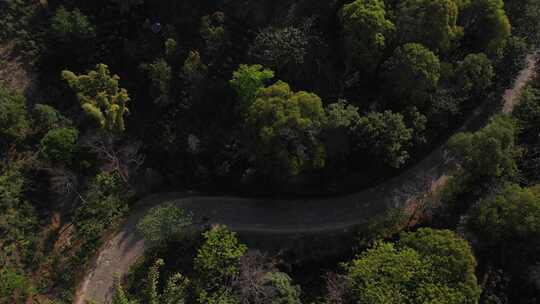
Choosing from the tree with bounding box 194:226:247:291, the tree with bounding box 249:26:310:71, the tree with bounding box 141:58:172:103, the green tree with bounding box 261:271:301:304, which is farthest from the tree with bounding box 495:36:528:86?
the tree with bounding box 141:58:172:103

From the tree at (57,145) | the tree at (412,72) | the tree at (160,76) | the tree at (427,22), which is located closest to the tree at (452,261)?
the tree at (412,72)

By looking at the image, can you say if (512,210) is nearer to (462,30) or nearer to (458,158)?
(458,158)

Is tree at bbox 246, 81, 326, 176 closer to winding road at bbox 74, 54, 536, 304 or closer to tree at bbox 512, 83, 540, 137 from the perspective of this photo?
winding road at bbox 74, 54, 536, 304

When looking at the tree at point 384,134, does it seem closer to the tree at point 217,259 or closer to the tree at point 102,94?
the tree at point 217,259

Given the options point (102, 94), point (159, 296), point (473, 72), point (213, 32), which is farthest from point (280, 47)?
point (159, 296)

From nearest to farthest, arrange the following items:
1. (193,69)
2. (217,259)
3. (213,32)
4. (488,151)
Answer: (217,259), (488,151), (193,69), (213,32)

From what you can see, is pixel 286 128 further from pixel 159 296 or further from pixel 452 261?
pixel 159 296

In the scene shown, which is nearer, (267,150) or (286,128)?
(286,128)
